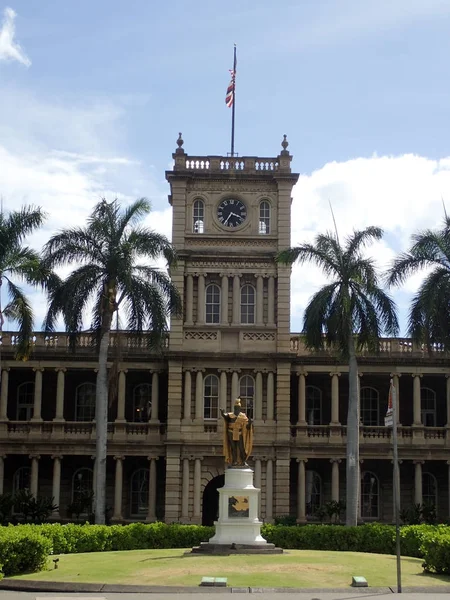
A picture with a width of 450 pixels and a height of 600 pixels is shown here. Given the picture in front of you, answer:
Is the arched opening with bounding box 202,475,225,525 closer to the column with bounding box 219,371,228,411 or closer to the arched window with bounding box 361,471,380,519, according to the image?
the column with bounding box 219,371,228,411

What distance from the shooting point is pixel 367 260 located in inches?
1423

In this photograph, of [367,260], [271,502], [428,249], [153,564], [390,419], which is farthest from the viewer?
[271,502]

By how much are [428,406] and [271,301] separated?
30.2ft

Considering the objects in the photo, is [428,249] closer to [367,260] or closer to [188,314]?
[367,260]

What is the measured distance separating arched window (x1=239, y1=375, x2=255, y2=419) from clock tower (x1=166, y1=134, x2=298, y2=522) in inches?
1.6

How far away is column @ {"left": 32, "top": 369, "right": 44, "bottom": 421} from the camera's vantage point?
43.4 meters

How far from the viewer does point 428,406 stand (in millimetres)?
46312

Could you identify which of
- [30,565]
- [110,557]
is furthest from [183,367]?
[30,565]

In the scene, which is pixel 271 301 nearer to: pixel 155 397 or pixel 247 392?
pixel 247 392

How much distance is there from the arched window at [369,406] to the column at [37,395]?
45.7ft

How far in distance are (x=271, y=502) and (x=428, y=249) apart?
43.3 feet

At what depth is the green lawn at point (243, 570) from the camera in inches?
842

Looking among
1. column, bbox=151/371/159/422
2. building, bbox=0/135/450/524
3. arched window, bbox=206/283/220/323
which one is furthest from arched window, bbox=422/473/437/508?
column, bbox=151/371/159/422

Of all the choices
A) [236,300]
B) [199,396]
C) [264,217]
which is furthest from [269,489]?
[264,217]
